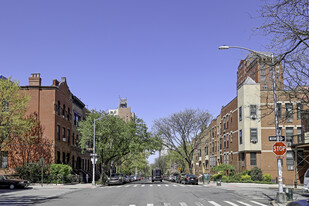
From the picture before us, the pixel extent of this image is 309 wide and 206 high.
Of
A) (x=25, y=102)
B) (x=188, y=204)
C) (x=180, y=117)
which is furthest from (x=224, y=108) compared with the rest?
(x=188, y=204)

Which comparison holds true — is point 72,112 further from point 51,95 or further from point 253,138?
point 253,138

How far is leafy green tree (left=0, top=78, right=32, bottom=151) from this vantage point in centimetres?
3788

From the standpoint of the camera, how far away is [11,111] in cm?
3912

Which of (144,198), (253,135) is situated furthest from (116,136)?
(144,198)

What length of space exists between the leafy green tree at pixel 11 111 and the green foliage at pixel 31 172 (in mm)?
3383

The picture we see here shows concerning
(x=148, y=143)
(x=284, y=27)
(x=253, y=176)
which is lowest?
(x=253, y=176)

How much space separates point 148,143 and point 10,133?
54.9ft

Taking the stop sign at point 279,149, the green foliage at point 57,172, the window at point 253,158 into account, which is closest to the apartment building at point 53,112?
the green foliage at point 57,172

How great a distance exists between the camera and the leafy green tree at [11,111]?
37.9m

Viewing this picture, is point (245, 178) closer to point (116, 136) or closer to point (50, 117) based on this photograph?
point (116, 136)

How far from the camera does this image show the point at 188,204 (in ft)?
58.7

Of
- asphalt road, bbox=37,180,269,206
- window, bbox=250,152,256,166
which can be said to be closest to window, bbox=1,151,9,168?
asphalt road, bbox=37,180,269,206

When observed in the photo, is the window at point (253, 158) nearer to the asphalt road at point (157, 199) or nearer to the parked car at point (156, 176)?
the parked car at point (156, 176)

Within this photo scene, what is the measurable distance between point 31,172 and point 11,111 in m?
7.13
